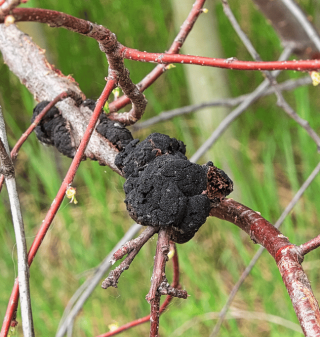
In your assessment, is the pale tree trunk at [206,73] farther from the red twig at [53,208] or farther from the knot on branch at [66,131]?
the red twig at [53,208]

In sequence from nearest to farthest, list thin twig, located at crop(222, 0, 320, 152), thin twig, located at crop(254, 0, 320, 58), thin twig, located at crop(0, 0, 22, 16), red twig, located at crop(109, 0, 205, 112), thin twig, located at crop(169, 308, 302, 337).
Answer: thin twig, located at crop(0, 0, 22, 16) → red twig, located at crop(109, 0, 205, 112) → thin twig, located at crop(222, 0, 320, 152) → thin twig, located at crop(254, 0, 320, 58) → thin twig, located at crop(169, 308, 302, 337)

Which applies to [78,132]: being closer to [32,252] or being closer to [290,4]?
[32,252]

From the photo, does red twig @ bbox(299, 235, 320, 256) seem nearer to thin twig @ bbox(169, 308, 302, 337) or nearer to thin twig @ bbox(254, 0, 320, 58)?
thin twig @ bbox(254, 0, 320, 58)

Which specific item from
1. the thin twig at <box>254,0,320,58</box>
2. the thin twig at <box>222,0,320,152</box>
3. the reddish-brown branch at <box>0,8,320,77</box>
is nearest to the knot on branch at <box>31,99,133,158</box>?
the reddish-brown branch at <box>0,8,320,77</box>

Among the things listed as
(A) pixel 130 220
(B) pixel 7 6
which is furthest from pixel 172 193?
(A) pixel 130 220

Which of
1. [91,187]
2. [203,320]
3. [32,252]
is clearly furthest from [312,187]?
[32,252]

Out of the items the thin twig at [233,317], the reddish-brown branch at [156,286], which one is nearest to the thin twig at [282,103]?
the reddish-brown branch at [156,286]
